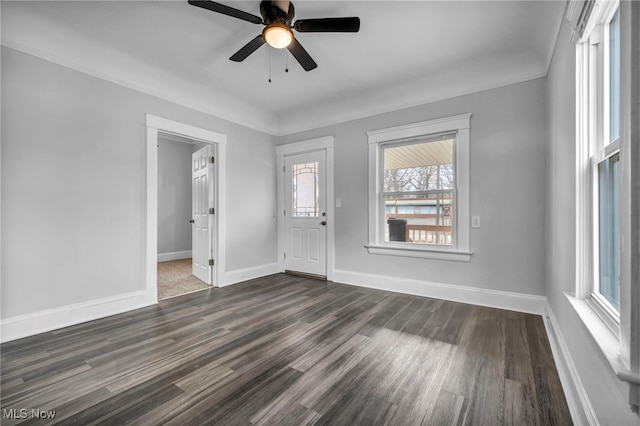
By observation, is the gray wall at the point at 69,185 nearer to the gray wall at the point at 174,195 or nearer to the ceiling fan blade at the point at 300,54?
the ceiling fan blade at the point at 300,54

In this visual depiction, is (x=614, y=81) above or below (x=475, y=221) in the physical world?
above

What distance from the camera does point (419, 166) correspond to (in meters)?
3.67

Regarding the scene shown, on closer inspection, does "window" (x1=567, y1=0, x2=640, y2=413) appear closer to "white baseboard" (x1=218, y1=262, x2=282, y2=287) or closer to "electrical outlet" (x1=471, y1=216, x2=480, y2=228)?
"electrical outlet" (x1=471, y1=216, x2=480, y2=228)

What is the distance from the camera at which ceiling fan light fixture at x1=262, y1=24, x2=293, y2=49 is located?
218cm

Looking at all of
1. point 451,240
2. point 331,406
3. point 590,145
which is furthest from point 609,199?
point 451,240

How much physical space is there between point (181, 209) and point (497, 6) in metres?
6.81

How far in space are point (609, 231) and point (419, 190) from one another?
2289mm

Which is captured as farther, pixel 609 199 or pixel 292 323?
pixel 292 323

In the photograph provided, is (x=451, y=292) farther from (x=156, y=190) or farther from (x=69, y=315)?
(x=69, y=315)

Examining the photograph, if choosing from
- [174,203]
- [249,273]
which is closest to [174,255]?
[174,203]

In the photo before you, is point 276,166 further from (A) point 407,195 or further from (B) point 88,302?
(B) point 88,302

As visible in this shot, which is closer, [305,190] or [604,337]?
[604,337]

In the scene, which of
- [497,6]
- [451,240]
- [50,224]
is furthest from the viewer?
[451,240]

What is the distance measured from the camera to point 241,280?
431 centimetres
